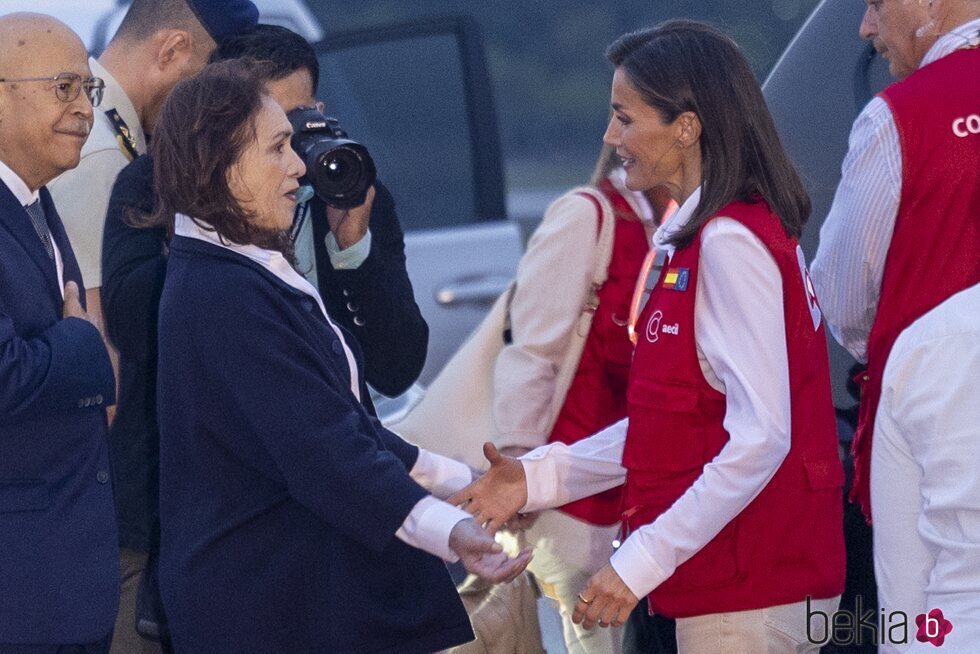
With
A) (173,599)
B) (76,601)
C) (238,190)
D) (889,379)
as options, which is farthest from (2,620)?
(889,379)

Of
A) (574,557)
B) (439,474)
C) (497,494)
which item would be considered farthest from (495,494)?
(574,557)

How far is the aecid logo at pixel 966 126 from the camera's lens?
9.05ft

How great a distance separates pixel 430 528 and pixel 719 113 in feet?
2.71

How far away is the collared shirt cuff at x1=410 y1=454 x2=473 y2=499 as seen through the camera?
2828mm

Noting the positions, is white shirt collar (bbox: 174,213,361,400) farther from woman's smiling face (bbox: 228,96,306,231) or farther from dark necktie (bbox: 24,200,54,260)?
dark necktie (bbox: 24,200,54,260)

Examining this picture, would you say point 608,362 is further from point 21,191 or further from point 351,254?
point 21,191

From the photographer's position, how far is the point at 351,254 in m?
3.13

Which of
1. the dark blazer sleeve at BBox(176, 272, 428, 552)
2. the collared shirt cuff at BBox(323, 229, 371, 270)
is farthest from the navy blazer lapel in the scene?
the collared shirt cuff at BBox(323, 229, 371, 270)

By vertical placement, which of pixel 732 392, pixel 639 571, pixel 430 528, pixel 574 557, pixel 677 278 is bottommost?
pixel 574 557

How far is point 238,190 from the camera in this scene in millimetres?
2533

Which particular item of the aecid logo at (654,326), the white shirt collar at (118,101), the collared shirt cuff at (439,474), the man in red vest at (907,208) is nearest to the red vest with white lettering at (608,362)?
the collared shirt cuff at (439,474)

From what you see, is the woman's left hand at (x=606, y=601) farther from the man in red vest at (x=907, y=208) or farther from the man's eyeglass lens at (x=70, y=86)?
the man's eyeglass lens at (x=70, y=86)

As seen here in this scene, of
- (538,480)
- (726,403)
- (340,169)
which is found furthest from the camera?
(340,169)

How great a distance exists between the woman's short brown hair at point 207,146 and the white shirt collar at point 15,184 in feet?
0.75
